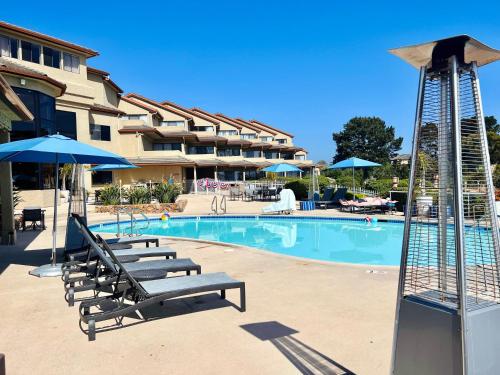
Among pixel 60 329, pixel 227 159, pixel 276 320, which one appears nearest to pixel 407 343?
pixel 276 320

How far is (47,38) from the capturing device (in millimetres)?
25375

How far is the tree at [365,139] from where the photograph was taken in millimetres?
68750

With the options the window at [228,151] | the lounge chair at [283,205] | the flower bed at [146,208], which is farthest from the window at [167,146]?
the lounge chair at [283,205]

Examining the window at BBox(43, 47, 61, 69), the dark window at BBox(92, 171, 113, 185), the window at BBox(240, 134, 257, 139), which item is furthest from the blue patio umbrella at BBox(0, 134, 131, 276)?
the window at BBox(240, 134, 257, 139)

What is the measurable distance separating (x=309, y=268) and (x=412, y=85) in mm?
5132

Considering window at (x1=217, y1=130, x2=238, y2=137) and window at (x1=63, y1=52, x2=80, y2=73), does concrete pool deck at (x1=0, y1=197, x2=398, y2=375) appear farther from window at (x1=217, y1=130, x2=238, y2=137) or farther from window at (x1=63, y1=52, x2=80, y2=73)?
window at (x1=217, y1=130, x2=238, y2=137)

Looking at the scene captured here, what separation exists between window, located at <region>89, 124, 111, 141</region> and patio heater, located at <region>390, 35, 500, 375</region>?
3087 centimetres

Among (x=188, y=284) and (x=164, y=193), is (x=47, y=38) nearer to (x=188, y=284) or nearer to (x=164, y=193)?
(x=164, y=193)

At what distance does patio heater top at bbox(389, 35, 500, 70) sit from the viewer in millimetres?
2469

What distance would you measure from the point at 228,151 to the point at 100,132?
18.5 metres

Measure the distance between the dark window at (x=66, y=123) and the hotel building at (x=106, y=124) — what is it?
0.22ft

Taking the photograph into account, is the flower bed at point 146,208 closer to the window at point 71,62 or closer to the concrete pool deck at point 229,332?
the window at point 71,62

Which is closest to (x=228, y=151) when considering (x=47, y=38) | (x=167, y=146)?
(x=167, y=146)

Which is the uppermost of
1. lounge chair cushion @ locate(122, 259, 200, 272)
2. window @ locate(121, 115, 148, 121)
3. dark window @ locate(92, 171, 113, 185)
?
window @ locate(121, 115, 148, 121)
